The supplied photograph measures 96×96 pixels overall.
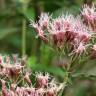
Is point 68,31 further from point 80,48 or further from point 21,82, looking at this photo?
point 21,82

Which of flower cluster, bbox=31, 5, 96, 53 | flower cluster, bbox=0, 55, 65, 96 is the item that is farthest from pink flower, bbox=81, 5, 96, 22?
flower cluster, bbox=0, 55, 65, 96

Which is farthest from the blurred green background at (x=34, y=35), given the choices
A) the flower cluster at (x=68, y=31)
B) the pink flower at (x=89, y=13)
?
the flower cluster at (x=68, y=31)

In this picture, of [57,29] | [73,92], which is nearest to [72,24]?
[57,29]

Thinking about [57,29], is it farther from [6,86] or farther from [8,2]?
[8,2]

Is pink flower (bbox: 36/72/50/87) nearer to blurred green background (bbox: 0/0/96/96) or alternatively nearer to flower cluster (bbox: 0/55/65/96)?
flower cluster (bbox: 0/55/65/96)

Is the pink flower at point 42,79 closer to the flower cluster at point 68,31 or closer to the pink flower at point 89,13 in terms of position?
the flower cluster at point 68,31

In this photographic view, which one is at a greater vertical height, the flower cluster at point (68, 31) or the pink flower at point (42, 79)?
the flower cluster at point (68, 31)

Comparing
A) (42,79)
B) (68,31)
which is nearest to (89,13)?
(68,31)
